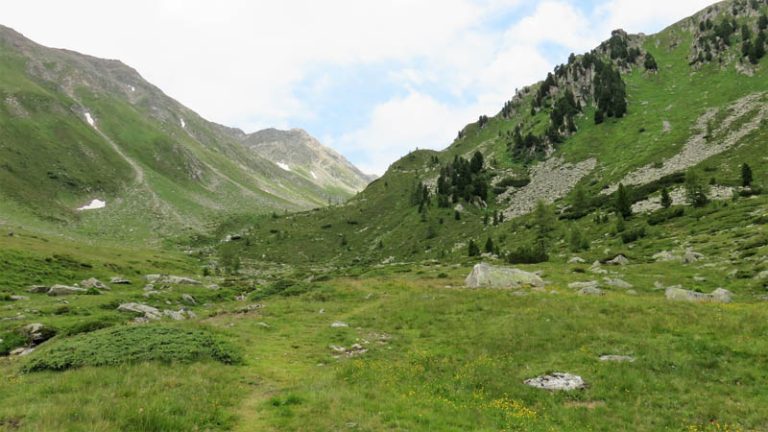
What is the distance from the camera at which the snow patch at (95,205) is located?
478ft

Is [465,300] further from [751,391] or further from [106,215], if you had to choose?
[106,215]

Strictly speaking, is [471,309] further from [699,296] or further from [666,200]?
[666,200]

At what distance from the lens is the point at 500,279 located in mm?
40906

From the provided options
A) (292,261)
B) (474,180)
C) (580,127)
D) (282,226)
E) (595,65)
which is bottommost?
(292,261)

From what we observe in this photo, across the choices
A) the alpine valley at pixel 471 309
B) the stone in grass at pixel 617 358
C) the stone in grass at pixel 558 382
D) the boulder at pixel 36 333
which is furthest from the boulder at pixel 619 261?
the boulder at pixel 36 333

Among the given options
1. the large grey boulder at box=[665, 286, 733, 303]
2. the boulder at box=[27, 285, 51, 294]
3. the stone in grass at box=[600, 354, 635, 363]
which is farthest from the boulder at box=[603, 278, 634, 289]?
the boulder at box=[27, 285, 51, 294]

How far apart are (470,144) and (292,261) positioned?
10126 centimetres

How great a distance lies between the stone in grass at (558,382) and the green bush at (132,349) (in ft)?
46.3

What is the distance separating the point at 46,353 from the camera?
2003cm

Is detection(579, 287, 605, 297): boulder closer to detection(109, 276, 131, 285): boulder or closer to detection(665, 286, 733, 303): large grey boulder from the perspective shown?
detection(665, 286, 733, 303): large grey boulder

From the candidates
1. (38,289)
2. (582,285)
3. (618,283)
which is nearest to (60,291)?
(38,289)

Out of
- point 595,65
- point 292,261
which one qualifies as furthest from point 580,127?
point 292,261

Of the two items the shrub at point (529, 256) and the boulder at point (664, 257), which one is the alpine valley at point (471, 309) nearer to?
the shrub at point (529, 256)

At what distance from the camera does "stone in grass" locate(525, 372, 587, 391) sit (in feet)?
56.2
